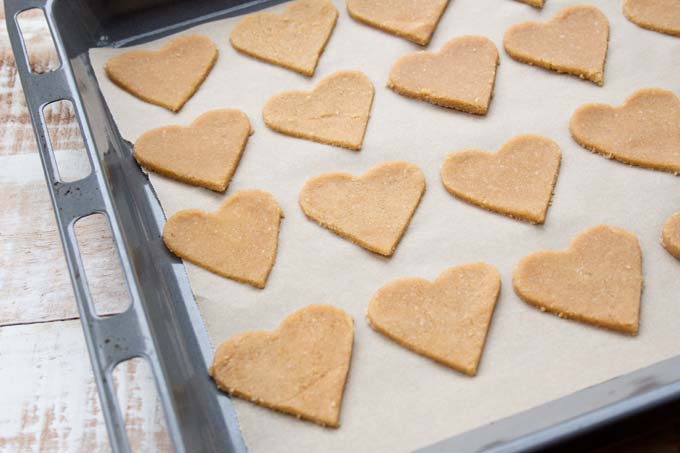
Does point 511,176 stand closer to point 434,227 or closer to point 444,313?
point 434,227

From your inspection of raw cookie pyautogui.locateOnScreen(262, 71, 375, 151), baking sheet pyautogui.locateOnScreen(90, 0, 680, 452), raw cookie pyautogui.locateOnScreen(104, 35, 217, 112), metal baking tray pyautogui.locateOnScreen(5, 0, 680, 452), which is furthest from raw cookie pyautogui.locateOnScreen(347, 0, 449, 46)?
metal baking tray pyautogui.locateOnScreen(5, 0, 680, 452)

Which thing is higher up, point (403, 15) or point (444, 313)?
point (403, 15)

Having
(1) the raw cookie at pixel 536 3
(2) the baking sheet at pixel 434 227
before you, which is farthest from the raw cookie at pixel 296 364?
(1) the raw cookie at pixel 536 3

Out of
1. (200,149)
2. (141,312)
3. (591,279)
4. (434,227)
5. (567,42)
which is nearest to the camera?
(141,312)

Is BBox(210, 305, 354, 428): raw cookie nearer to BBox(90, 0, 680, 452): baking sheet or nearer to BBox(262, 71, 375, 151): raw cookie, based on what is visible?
BBox(90, 0, 680, 452): baking sheet

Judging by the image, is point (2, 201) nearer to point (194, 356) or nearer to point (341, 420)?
point (194, 356)

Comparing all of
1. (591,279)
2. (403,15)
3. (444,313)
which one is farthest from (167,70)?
(591,279)

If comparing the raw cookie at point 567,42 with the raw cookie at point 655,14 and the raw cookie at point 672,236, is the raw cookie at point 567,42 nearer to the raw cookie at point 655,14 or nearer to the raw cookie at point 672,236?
the raw cookie at point 655,14

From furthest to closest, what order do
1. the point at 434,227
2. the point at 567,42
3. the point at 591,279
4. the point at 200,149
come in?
1. the point at 567,42
2. the point at 200,149
3. the point at 434,227
4. the point at 591,279
